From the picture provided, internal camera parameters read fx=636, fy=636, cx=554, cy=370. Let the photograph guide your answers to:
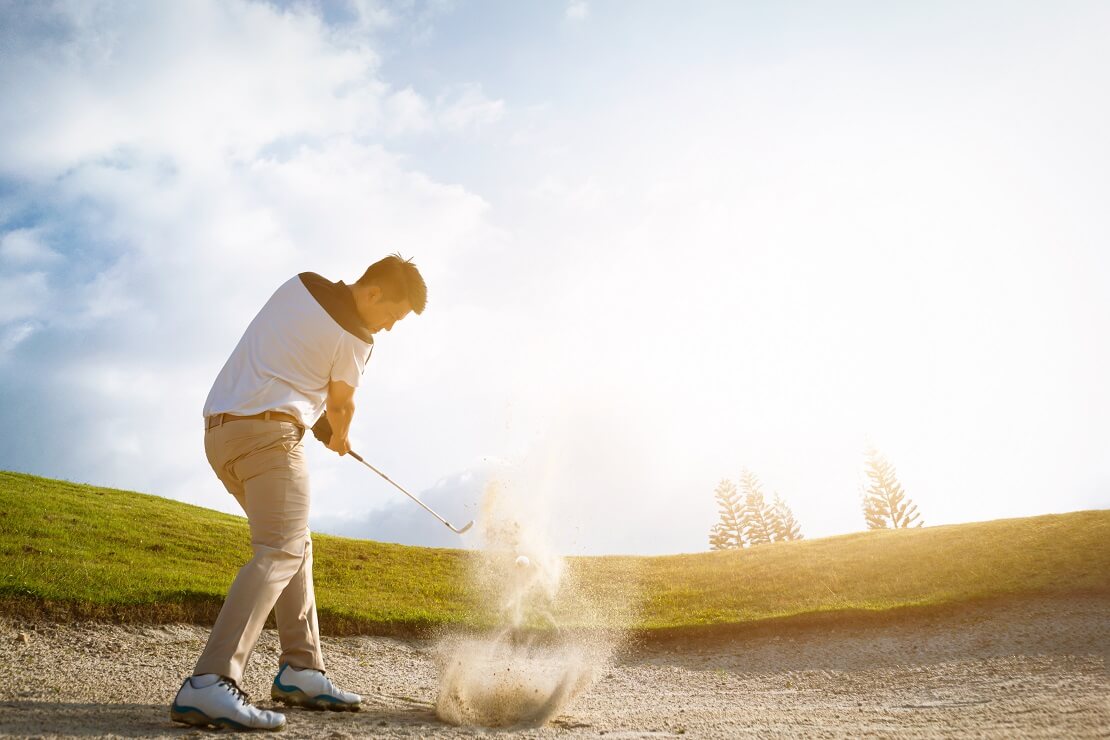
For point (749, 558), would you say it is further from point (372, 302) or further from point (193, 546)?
point (372, 302)

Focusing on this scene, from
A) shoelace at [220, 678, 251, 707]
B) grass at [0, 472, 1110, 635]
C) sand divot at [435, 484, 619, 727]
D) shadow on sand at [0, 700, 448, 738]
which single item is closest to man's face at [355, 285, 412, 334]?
shoelace at [220, 678, 251, 707]

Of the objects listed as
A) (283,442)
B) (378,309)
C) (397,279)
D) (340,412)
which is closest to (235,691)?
(283,442)

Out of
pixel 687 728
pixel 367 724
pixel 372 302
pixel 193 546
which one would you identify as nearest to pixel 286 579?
pixel 367 724

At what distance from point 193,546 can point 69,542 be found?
8.83 ft

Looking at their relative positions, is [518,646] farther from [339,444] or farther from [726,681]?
[339,444]

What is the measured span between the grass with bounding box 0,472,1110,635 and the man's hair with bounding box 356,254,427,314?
7441 millimetres

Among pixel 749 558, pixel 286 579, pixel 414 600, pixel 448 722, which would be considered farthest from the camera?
pixel 749 558

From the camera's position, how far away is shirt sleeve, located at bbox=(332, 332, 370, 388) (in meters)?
4.50

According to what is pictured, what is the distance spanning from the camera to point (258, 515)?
418 cm

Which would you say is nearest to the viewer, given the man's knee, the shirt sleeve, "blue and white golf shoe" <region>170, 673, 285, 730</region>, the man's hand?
"blue and white golf shoe" <region>170, 673, 285, 730</region>

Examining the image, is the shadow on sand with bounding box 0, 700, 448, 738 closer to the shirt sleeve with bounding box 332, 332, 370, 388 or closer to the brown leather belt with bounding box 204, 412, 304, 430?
the brown leather belt with bounding box 204, 412, 304, 430

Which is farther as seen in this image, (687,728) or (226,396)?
(687,728)

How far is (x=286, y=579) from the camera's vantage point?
4.21 meters

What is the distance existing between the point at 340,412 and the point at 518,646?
27.0 ft
